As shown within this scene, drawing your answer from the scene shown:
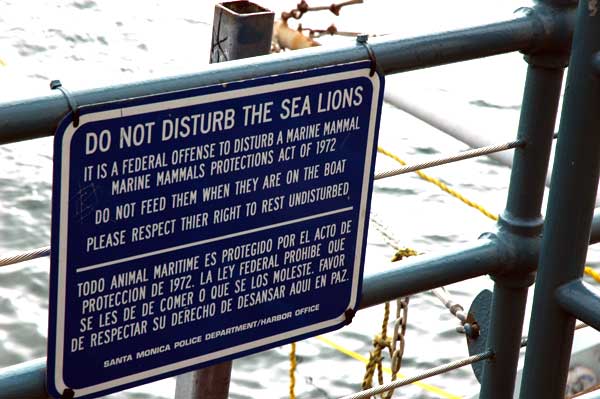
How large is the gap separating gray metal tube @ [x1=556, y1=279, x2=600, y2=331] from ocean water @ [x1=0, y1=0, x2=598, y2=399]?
126cm

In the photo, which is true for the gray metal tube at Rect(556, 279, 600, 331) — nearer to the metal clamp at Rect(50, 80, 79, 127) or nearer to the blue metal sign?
the blue metal sign

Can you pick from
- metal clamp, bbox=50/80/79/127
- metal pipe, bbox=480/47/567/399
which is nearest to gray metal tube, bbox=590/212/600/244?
metal pipe, bbox=480/47/567/399

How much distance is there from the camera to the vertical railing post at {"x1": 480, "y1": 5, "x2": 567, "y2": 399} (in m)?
1.52

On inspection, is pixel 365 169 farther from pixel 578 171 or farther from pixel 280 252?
pixel 578 171

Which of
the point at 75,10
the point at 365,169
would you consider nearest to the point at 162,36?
the point at 75,10

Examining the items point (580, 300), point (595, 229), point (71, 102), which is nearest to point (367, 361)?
point (595, 229)

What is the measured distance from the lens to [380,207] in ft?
21.1

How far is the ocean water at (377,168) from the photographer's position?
532 cm

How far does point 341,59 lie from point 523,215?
0.43 metres

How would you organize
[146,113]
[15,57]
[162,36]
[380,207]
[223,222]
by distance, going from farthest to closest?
[162,36] < [15,57] < [380,207] < [223,222] < [146,113]

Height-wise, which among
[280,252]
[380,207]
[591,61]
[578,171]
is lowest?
[380,207]

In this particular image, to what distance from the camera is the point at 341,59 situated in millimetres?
1307

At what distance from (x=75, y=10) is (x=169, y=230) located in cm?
747

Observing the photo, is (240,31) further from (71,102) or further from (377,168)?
(377,168)
